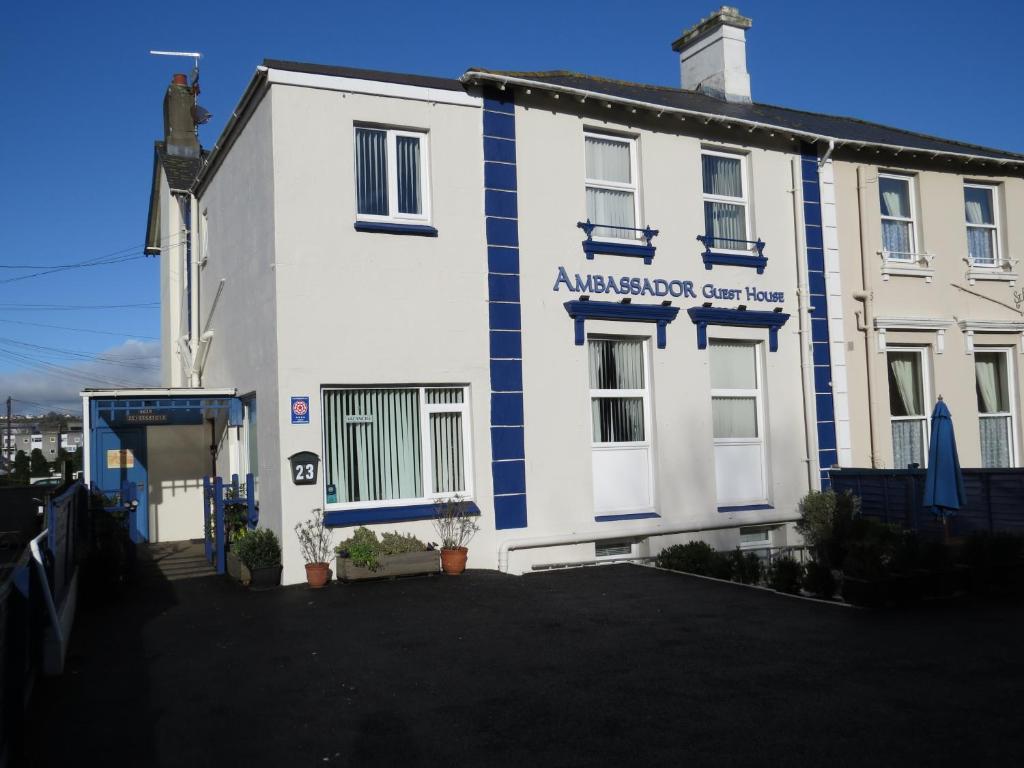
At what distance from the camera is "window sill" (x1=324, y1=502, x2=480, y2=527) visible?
39.9 ft

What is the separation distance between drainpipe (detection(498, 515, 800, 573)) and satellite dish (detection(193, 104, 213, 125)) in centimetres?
1515

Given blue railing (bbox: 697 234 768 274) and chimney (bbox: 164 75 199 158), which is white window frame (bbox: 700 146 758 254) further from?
chimney (bbox: 164 75 199 158)

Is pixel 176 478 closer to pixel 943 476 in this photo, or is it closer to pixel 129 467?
pixel 129 467

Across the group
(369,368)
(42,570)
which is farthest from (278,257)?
(42,570)

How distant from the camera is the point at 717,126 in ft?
50.4

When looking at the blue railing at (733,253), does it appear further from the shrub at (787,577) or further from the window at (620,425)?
the shrub at (787,577)

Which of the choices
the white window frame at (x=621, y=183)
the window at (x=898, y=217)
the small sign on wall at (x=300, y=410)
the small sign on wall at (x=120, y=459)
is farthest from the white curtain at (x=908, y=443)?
the small sign on wall at (x=120, y=459)

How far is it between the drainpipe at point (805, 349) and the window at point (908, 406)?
1.91 metres

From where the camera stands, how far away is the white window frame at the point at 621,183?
14305mm

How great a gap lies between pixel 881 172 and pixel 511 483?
9442mm

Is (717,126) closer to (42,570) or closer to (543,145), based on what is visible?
(543,145)

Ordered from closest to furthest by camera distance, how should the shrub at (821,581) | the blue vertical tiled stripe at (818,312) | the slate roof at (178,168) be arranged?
the shrub at (821,581) → the blue vertical tiled stripe at (818,312) → the slate roof at (178,168)

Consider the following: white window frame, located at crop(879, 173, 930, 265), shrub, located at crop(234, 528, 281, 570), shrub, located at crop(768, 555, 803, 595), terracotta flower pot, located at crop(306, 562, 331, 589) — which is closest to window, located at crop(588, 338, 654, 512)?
shrub, located at crop(768, 555, 803, 595)

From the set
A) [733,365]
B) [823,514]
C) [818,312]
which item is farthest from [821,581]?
[818,312]
